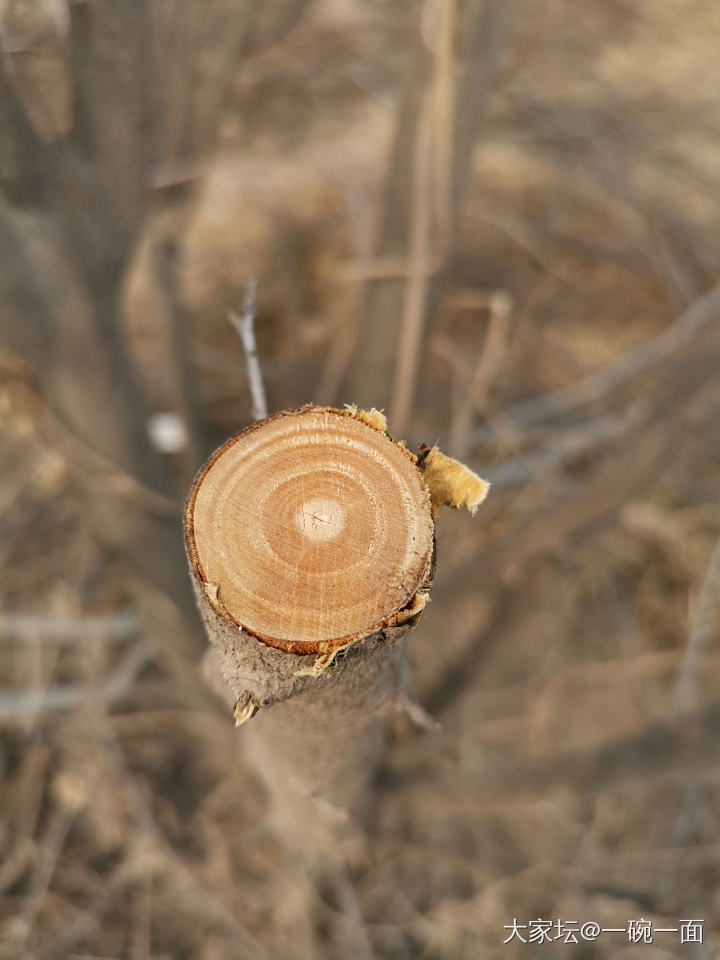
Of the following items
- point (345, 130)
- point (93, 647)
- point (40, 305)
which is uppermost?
point (345, 130)

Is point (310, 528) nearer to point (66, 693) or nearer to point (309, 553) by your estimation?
point (309, 553)

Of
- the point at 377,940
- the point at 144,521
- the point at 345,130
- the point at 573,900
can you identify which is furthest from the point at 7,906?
the point at 345,130

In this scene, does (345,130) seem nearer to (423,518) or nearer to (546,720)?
(546,720)

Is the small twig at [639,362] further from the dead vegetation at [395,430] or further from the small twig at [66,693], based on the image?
the small twig at [66,693]

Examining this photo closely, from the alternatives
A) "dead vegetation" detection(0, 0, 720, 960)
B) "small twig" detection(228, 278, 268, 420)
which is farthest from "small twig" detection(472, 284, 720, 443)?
"small twig" detection(228, 278, 268, 420)

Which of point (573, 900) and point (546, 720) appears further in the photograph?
point (546, 720)
